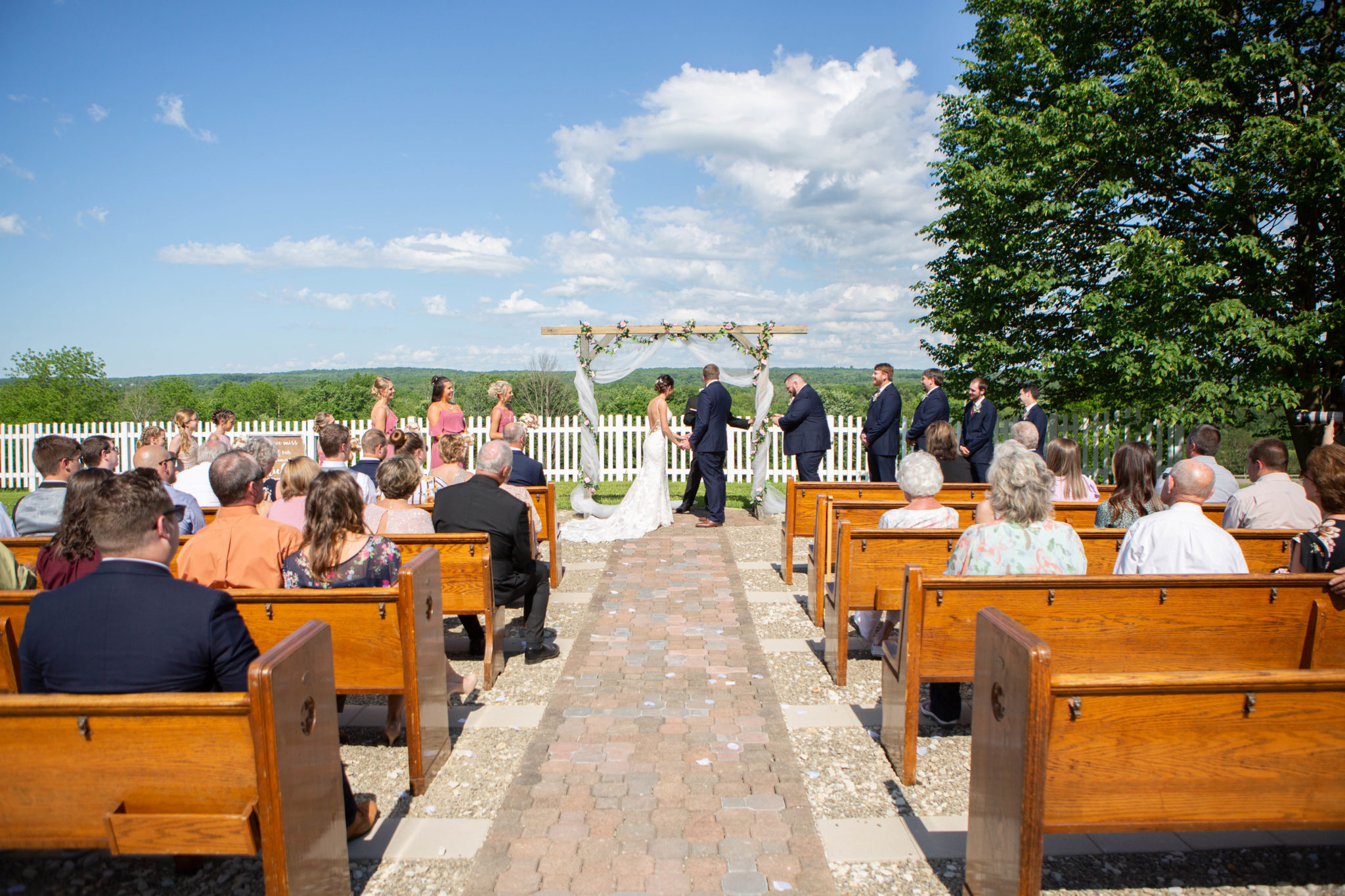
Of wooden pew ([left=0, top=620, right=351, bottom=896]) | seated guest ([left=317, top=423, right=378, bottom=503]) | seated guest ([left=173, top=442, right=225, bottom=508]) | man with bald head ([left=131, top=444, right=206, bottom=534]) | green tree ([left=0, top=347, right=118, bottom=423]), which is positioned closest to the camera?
wooden pew ([left=0, top=620, right=351, bottom=896])

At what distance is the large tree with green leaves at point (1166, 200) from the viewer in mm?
10648

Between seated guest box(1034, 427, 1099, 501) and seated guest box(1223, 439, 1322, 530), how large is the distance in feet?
3.35

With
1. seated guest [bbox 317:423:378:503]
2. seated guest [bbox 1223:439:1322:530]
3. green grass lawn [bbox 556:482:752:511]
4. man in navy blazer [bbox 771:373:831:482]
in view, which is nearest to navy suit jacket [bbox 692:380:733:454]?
man in navy blazer [bbox 771:373:831:482]

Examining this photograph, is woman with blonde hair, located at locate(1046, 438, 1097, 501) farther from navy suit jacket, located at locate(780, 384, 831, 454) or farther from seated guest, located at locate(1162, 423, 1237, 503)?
navy suit jacket, located at locate(780, 384, 831, 454)

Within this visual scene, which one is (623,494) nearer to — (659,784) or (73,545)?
(659,784)

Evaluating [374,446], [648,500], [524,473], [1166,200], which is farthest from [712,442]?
[1166,200]

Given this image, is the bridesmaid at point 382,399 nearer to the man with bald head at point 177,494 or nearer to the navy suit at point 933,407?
the man with bald head at point 177,494

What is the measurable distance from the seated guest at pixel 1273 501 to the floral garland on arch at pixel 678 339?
24.4 ft

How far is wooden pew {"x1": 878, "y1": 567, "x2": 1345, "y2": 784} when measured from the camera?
11.5ft

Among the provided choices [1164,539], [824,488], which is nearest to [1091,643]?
[1164,539]

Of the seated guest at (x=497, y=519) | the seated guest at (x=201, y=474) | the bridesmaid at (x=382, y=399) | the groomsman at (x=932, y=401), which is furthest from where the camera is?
the groomsman at (x=932, y=401)

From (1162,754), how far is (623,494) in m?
13.4

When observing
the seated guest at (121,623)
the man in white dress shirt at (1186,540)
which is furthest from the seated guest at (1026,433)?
the seated guest at (121,623)

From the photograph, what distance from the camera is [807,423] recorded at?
10.8 m
